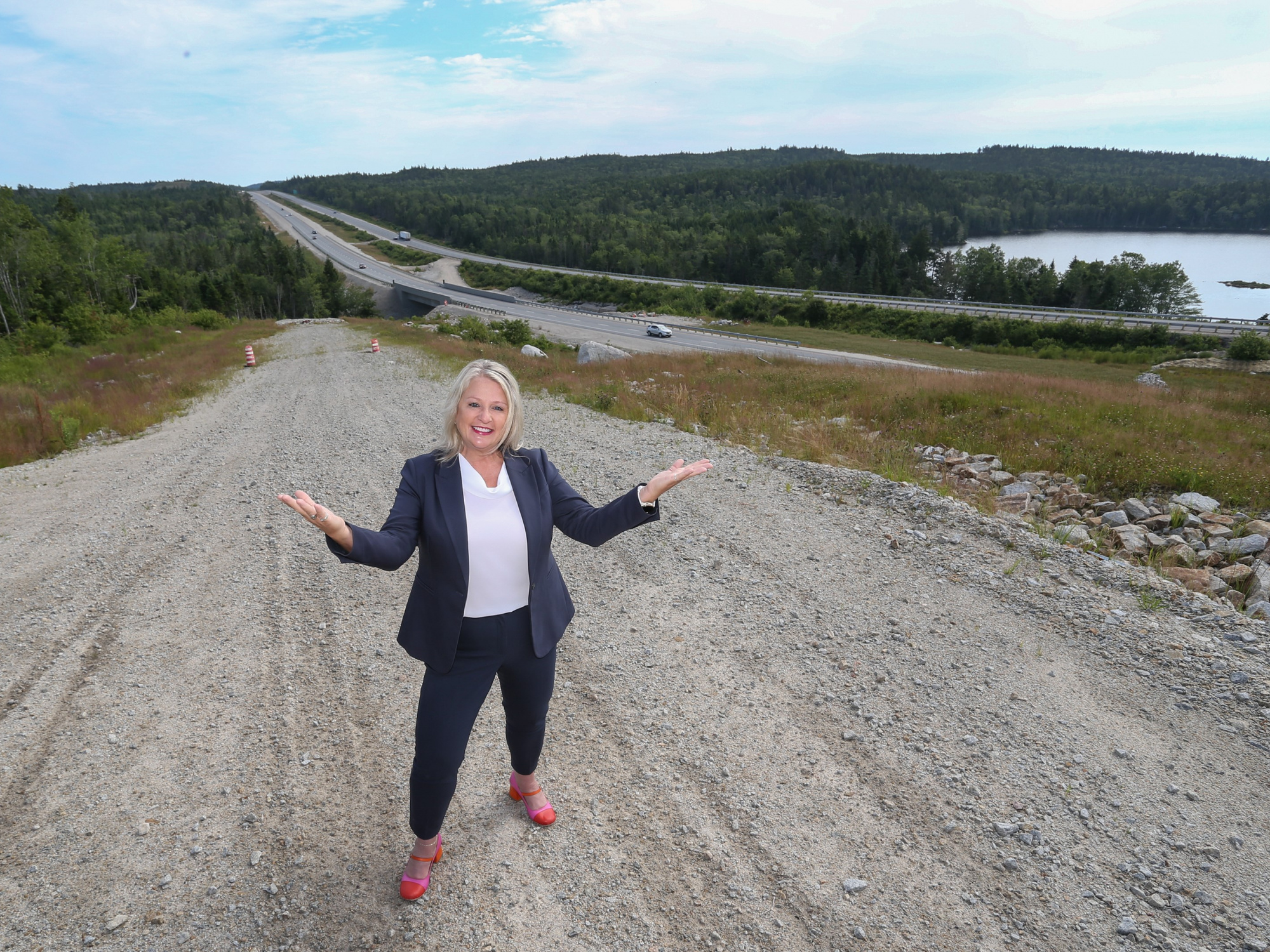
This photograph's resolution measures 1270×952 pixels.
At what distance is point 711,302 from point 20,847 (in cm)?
6975

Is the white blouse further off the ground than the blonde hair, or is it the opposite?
the blonde hair

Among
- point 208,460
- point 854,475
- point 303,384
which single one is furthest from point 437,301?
point 854,475

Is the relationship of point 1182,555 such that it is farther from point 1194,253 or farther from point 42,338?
point 1194,253

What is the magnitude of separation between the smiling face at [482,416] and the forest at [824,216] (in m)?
83.1

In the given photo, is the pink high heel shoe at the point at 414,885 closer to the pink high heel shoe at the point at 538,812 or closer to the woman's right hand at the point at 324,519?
the pink high heel shoe at the point at 538,812

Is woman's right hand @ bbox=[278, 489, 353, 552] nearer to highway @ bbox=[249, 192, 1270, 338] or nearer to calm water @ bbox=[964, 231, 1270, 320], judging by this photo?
highway @ bbox=[249, 192, 1270, 338]

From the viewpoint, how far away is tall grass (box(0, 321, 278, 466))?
41.8ft

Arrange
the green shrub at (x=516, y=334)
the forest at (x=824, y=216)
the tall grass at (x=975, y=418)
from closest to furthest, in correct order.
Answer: the tall grass at (x=975, y=418)
the green shrub at (x=516, y=334)
the forest at (x=824, y=216)

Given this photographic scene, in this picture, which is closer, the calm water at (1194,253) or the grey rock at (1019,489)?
the grey rock at (1019,489)

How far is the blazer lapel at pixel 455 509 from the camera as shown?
2.73 metres

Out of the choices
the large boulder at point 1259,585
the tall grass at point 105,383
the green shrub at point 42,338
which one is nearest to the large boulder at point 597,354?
the tall grass at point 105,383

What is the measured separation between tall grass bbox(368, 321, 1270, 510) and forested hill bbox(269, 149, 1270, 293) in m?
71.9

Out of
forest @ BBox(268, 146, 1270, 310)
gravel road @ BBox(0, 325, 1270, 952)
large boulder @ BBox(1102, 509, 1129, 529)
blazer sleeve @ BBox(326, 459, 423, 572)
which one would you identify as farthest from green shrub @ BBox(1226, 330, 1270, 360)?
blazer sleeve @ BBox(326, 459, 423, 572)

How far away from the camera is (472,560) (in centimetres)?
277
